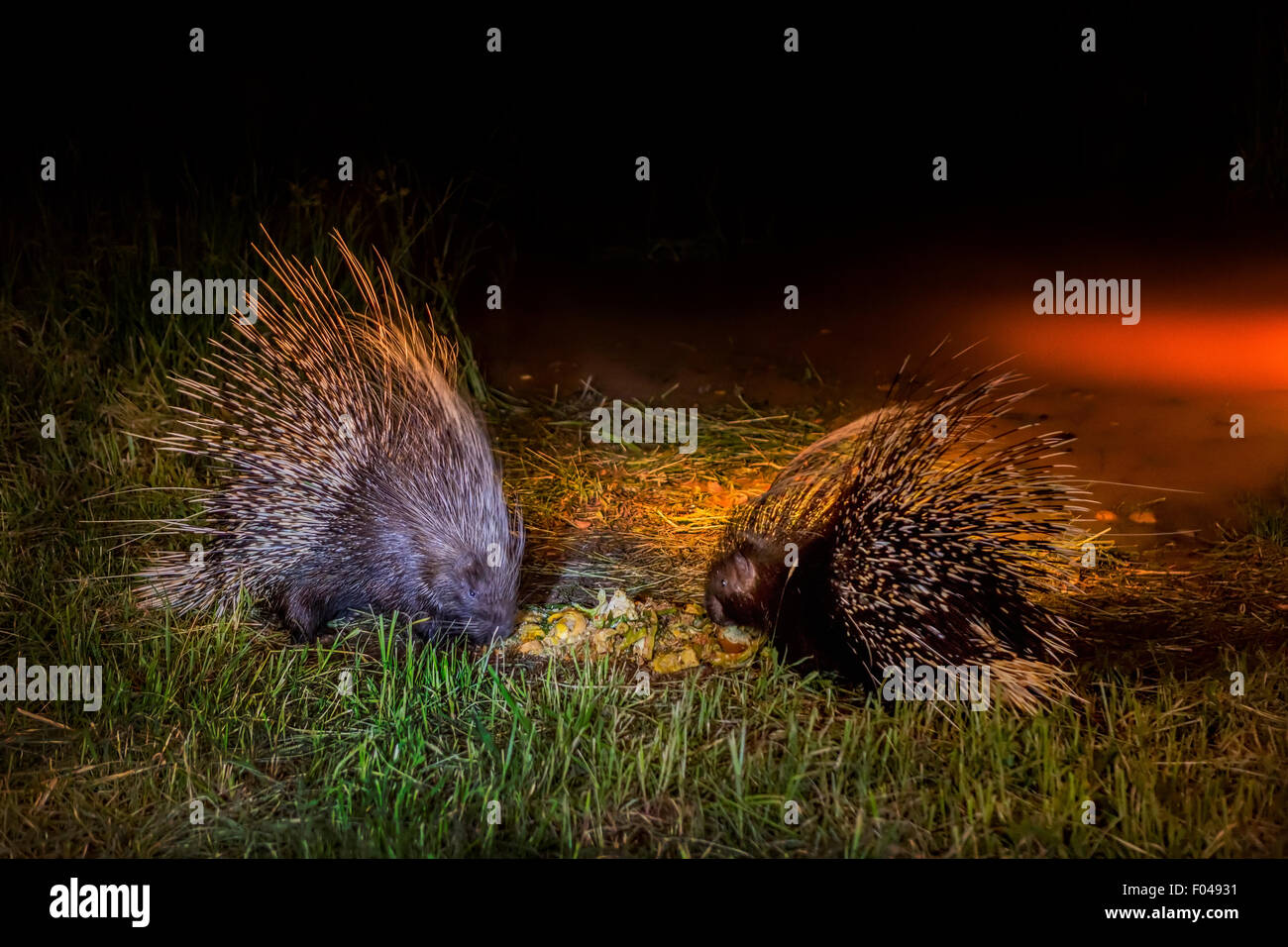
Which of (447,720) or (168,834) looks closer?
(168,834)

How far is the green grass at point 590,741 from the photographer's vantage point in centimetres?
255

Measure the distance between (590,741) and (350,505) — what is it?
1.24 metres

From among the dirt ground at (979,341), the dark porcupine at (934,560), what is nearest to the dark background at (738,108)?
the dirt ground at (979,341)

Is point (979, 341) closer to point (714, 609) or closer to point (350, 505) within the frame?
point (714, 609)

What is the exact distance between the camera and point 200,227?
5.20 m

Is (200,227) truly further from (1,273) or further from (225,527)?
(225,527)

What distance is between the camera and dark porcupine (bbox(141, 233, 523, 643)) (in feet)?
11.4

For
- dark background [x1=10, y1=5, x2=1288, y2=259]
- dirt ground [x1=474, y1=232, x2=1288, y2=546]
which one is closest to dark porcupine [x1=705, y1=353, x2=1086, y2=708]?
dirt ground [x1=474, y1=232, x2=1288, y2=546]

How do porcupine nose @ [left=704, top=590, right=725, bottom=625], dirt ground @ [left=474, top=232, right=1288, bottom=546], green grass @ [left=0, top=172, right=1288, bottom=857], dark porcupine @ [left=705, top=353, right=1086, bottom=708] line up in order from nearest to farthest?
green grass @ [left=0, top=172, right=1288, bottom=857], dark porcupine @ [left=705, top=353, right=1086, bottom=708], porcupine nose @ [left=704, top=590, right=725, bottom=625], dirt ground @ [left=474, top=232, right=1288, bottom=546]

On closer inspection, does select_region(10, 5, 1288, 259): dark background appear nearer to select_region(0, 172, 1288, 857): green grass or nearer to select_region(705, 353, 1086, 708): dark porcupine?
select_region(0, 172, 1288, 857): green grass

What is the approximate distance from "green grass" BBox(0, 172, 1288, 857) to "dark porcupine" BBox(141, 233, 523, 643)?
16cm

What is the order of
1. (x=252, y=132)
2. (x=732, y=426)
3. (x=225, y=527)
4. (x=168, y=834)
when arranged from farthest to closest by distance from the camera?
(x=252, y=132), (x=732, y=426), (x=225, y=527), (x=168, y=834)

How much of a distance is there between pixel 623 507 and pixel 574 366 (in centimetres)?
209

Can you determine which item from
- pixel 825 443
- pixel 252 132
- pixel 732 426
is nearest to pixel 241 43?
pixel 252 132
